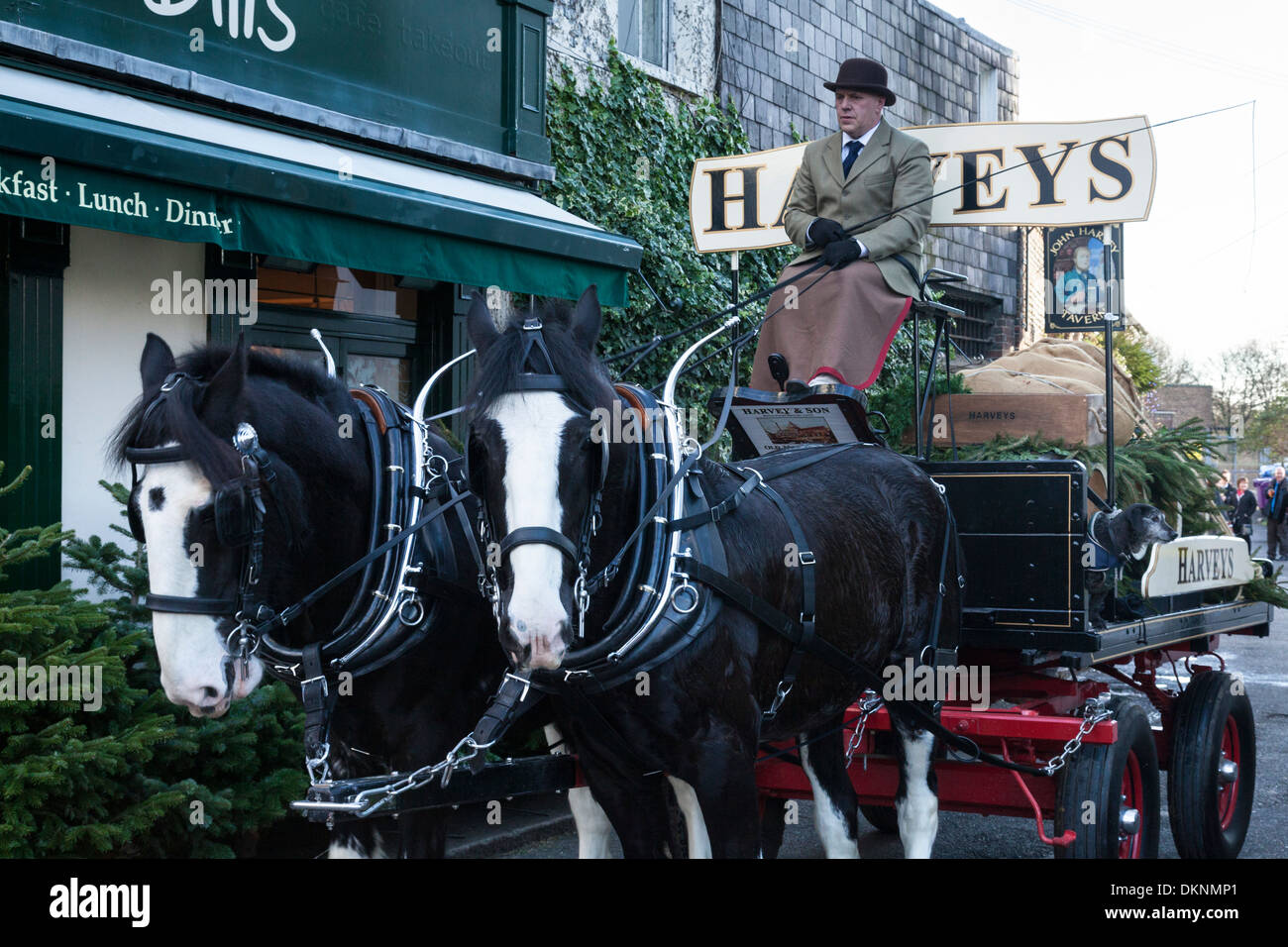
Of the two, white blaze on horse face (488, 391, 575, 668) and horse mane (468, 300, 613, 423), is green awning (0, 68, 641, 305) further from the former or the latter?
white blaze on horse face (488, 391, 575, 668)

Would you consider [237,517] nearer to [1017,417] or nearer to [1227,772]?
[1017,417]

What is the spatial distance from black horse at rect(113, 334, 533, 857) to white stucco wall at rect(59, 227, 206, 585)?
3356mm

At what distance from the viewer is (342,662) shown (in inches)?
125

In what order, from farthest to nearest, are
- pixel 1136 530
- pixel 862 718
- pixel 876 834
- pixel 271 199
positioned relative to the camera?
pixel 876 834 → pixel 271 199 → pixel 1136 530 → pixel 862 718

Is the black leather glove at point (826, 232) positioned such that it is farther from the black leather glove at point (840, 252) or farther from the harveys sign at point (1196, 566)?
the harveys sign at point (1196, 566)

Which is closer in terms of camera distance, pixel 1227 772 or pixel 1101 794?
pixel 1101 794

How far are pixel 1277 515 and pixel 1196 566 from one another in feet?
67.7

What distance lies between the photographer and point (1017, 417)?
5.48 meters

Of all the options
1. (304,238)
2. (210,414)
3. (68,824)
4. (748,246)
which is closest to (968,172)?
(748,246)

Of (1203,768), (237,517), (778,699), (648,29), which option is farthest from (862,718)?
(648,29)

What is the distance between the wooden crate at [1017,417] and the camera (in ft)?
Result: 17.6

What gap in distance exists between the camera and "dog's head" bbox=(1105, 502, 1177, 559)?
4.48 m

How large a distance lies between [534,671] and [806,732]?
3.98 feet

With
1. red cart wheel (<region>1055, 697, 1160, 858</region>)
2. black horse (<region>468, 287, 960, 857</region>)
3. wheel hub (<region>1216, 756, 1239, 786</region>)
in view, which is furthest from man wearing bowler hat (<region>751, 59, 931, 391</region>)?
wheel hub (<region>1216, 756, 1239, 786</region>)
